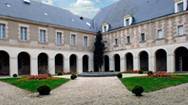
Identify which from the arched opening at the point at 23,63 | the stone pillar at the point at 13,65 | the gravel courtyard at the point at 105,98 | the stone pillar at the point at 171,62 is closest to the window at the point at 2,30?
the stone pillar at the point at 13,65

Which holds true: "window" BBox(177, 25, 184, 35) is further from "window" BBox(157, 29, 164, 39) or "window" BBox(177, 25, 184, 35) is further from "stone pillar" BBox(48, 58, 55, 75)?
"stone pillar" BBox(48, 58, 55, 75)

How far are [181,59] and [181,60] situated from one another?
4.2 inches

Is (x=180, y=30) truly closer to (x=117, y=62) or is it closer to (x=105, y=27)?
(x=105, y=27)

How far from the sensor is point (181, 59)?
25.5m

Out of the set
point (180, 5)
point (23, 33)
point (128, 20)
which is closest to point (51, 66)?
point (23, 33)

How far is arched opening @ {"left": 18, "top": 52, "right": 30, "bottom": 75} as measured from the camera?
87.6 feet

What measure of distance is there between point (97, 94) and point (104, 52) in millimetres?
21712

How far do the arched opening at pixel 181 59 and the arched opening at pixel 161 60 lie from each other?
4.67 feet

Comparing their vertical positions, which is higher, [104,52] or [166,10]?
[166,10]


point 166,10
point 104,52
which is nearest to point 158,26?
point 166,10

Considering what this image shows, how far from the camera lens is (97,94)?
10.8m

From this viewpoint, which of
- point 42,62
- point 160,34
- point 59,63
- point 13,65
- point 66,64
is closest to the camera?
point 13,65

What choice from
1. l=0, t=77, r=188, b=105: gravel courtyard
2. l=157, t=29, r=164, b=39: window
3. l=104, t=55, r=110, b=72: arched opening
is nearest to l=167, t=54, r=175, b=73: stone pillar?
l=157, t=29, r=164, b=39: window

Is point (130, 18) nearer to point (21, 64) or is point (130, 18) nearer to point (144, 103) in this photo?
point (21, 64)
